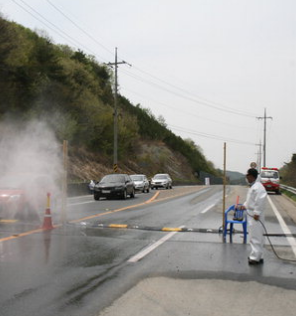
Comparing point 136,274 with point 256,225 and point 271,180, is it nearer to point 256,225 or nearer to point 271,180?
point 256,225

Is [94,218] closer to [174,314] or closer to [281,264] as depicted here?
[281,264]

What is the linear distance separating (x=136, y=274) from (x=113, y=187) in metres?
17.8

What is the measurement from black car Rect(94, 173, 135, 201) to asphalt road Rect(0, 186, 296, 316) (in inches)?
500

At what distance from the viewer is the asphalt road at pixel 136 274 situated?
486 cm

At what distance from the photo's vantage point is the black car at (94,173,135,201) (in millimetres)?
23828

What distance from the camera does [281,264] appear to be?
7391 millimetres

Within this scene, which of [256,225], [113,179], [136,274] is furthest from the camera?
[113,179]

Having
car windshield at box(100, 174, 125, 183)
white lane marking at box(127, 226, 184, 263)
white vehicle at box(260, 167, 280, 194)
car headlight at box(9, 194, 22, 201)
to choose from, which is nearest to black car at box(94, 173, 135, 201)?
car windshield at box(100, 174, 125, 183)

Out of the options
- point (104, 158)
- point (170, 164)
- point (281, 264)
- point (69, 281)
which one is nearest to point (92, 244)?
point (69, 281)

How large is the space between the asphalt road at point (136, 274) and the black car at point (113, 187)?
12.7 metres

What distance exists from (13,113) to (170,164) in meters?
50.4

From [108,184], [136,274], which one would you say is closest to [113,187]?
[108,184]

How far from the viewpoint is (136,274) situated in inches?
251

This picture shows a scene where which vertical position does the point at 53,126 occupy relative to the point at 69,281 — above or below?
above
